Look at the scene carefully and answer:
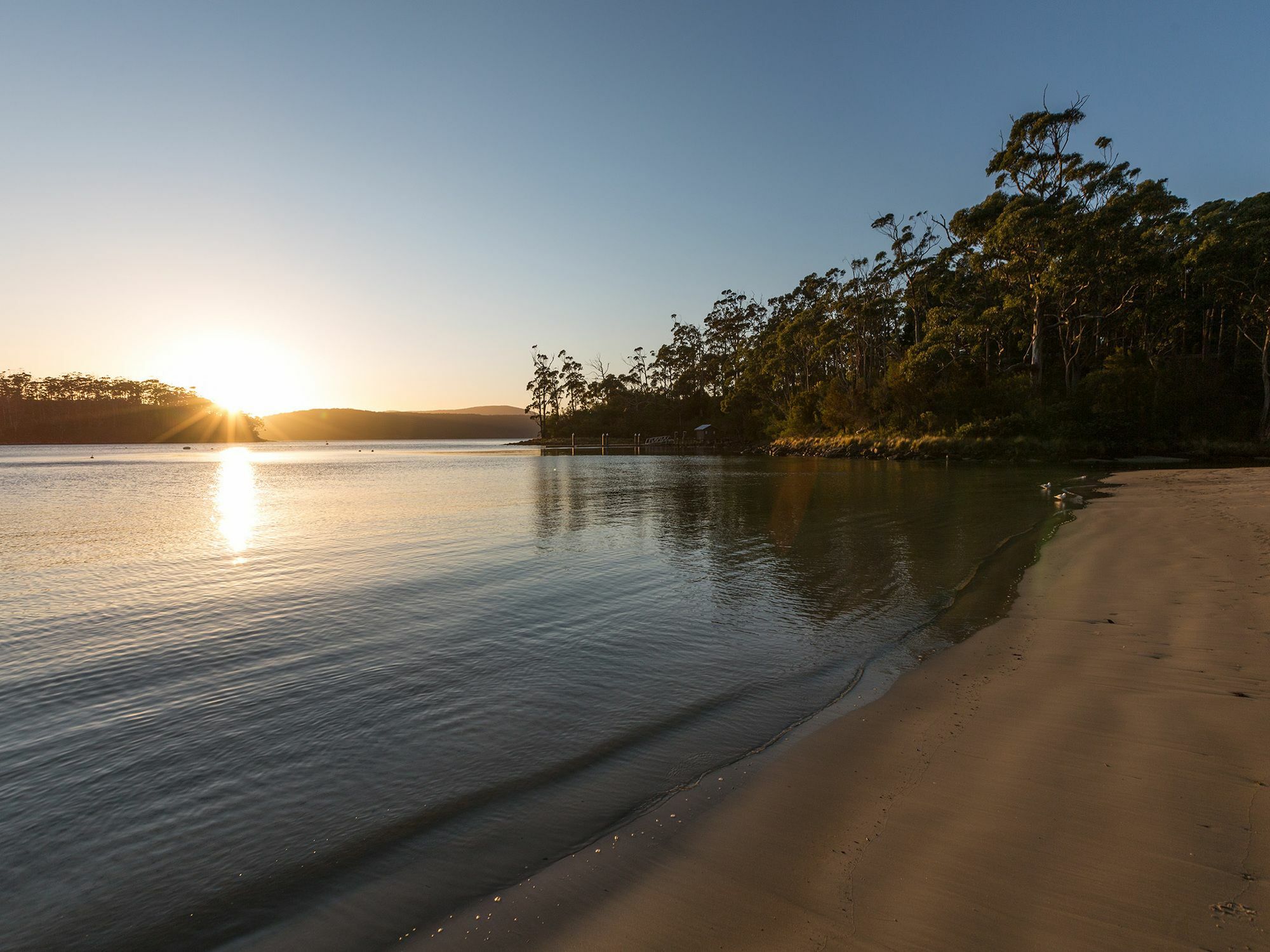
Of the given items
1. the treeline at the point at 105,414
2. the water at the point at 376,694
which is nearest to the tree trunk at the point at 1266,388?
the water at the point at 376,694

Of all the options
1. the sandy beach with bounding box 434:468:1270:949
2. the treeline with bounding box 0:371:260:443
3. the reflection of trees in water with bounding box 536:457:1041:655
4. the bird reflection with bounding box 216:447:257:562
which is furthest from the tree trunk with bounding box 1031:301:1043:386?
the treeline with bounding box 0:371:260:443

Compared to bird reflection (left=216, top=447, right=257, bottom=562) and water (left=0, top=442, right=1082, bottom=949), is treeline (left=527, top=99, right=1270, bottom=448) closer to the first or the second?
water (left=0, top=442, right=1082, bottom=949)

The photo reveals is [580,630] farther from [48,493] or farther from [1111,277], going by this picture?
[1111,277]

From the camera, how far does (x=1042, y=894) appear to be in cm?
264

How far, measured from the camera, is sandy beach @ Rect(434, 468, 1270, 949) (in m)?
2.51

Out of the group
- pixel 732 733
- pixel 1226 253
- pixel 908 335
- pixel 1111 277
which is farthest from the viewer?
pixel 908 335

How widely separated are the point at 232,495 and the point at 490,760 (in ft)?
93.3

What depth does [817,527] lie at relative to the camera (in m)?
15.7

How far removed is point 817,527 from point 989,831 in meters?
12.9

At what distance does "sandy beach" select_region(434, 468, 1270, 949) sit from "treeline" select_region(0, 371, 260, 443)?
193256 millimetres

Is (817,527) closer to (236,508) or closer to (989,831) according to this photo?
(989,831)

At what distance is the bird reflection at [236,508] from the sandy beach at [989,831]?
41.9 ft

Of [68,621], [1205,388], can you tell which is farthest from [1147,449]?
[68,621]

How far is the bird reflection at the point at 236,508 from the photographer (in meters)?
15.3
